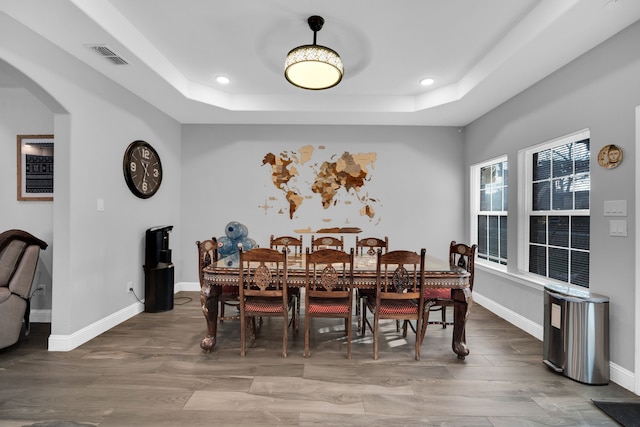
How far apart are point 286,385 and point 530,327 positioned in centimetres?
257

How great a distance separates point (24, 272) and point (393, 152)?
447cm

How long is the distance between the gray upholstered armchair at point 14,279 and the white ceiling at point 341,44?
1750mm

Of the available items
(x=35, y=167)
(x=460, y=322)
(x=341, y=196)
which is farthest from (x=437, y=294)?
(x=35, y=167)

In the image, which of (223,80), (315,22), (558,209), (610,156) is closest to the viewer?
(610,156)

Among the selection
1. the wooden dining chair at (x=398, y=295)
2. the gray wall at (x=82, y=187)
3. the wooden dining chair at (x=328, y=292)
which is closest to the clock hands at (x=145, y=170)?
the gray wall at (x=82, y=187)

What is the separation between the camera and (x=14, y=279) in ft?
8.89

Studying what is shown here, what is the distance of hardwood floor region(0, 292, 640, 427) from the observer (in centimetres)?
187

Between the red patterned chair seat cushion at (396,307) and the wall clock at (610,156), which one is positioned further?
the red patterned chair seat cushion at (396,307)

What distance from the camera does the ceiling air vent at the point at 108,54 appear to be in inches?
99.4

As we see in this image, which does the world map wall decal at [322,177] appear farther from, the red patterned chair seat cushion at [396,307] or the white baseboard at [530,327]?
the red patterned chair seat cushion at [396,307]

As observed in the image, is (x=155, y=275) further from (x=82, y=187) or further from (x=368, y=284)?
(x=368, y=284)

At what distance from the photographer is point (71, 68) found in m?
2.70

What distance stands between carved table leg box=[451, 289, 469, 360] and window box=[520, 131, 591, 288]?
112 centimetres

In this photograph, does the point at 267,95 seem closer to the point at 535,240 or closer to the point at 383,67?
the point at 383,67
